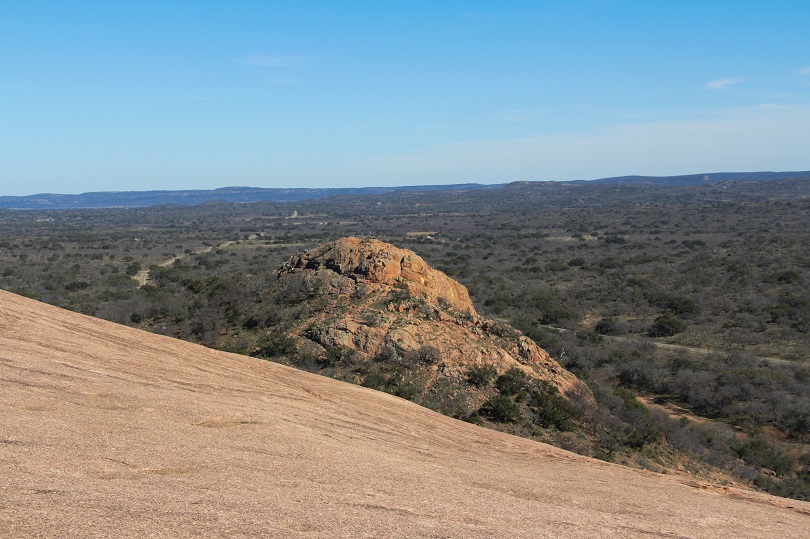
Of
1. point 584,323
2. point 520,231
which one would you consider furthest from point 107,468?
point 520,231

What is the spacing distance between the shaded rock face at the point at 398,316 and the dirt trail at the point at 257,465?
21.8ft

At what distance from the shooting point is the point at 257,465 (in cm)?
962

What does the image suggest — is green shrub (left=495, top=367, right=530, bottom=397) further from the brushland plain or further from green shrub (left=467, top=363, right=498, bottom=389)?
green shrub (left=467, top=363, right=498, bottom=389)

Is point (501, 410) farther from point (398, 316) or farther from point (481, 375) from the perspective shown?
point (398, 316)

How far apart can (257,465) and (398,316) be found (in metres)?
15.2

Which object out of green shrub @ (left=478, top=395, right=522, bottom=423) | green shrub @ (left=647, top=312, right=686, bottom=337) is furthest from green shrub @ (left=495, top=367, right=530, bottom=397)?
green shrub @ (left=647, top=312, right=686, bottom=337)

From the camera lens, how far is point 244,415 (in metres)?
11.9

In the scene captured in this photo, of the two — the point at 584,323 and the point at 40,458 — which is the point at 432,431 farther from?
the point at 584,323

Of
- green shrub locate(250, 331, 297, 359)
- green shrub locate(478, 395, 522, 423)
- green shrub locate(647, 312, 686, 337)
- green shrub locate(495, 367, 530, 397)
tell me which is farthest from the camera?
green shrub locate(647, 312, 686, 337)

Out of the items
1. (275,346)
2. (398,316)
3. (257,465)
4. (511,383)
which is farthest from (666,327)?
(257,465)

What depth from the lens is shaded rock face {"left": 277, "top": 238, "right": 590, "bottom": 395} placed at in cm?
2311

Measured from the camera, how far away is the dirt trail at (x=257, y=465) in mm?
7496

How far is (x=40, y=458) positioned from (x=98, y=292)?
127 ft

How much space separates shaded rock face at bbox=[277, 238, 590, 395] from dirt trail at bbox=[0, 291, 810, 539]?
665 cm
